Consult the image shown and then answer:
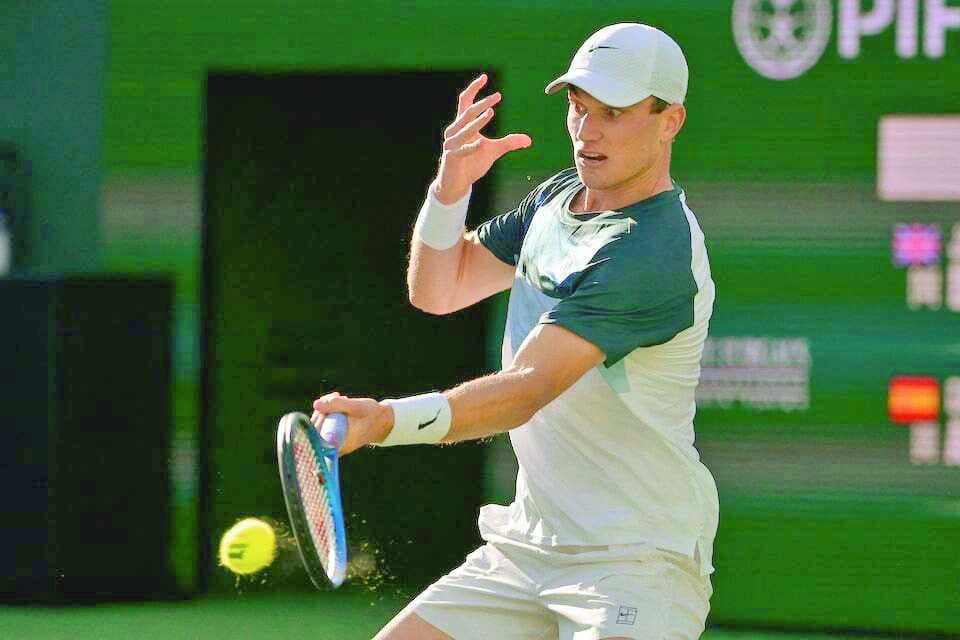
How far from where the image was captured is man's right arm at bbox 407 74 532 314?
3816 millimetres

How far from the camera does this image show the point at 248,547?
6.39 metres

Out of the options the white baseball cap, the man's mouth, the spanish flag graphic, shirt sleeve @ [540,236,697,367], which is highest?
the white baseball cap

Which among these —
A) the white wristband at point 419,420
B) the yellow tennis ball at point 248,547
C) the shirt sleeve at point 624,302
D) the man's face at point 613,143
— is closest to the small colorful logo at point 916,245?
the yellow tennis ball at point 248,547

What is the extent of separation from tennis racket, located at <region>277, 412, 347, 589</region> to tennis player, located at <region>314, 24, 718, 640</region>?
269 mm

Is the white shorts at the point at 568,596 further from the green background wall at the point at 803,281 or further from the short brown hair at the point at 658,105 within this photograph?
the green background wall at the point at 803,281

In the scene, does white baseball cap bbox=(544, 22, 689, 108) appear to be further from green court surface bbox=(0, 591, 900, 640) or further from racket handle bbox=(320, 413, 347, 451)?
green court surface bbox=(0, 591, 900, 640)

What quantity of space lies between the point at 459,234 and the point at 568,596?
85cm

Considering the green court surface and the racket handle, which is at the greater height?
the racket handle

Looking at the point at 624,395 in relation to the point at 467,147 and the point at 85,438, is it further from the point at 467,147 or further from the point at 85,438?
the point at 85,438

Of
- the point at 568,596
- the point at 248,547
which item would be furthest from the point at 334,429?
the point at 248,547

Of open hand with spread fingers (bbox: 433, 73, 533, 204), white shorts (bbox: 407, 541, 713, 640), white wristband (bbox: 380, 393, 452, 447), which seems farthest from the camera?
open hand with spread fingers (bbox: 433, 73, 533, 204)

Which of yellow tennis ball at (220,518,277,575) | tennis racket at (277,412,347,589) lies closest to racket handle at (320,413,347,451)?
tennis racket at (277,412,347,589)

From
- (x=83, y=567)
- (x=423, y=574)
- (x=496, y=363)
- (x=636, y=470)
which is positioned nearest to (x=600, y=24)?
(x=496, y=363)

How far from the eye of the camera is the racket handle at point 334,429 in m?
3.10
